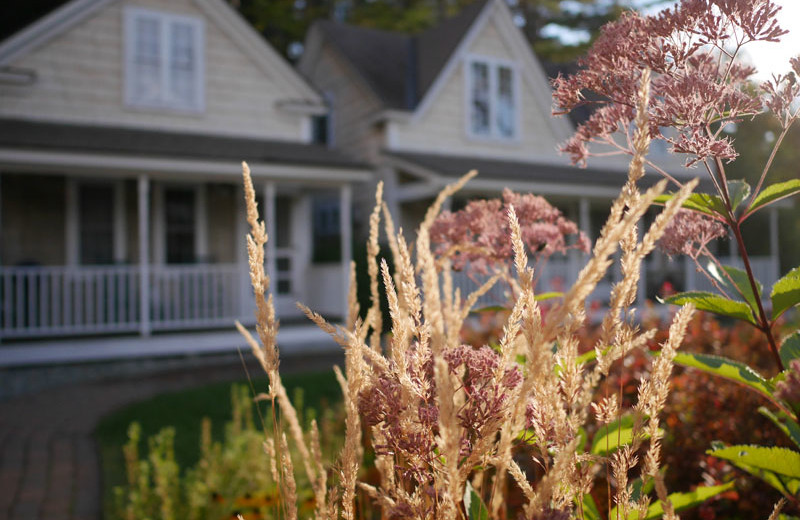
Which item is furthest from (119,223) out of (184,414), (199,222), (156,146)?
(184,414)

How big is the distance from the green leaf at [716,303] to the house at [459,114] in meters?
12.3

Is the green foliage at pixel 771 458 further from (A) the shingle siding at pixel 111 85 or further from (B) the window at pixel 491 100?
(B) the window at pixel 491 100

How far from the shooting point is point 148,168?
11172 mm

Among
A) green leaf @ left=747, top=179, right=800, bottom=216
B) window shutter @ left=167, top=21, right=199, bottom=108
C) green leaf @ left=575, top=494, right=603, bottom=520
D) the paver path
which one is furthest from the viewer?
window shutter @ left=167, top=21, right=199, bottom=108

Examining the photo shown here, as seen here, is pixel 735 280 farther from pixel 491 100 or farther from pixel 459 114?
pixel 491 100

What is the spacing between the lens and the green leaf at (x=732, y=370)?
1.48 m

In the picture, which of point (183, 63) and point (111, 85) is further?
point (183, 63)

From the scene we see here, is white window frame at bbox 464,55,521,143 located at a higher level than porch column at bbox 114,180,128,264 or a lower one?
higher

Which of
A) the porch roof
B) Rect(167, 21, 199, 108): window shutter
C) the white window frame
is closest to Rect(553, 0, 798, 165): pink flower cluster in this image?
the porch roof

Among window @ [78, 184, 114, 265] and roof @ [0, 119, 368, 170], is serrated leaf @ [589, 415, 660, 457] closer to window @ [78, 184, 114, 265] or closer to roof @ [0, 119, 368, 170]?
roof @ [0, 119, 368, 170]

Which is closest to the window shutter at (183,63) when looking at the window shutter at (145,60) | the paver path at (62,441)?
the window shutter at (145,60)

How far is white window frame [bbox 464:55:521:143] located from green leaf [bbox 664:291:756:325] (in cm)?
1451

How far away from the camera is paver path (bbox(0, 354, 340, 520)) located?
4.62 meters

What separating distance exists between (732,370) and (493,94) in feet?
49.7
